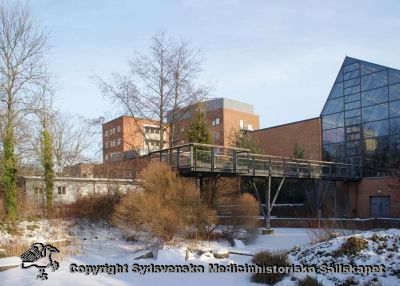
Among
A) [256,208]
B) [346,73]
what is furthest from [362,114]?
[256,208]

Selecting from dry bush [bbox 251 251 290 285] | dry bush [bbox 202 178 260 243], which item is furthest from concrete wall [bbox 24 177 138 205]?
dry bush [bbox 251 251 290 285]

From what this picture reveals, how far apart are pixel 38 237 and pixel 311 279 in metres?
13.0

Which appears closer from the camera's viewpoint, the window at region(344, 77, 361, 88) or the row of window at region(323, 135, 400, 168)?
the row of window at region(323, 135, 400, 168)

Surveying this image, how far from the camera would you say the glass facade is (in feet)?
105

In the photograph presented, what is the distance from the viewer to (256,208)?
60.0 feet

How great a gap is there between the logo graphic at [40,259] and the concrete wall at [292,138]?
82.0ft

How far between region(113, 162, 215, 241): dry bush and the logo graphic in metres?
2.66

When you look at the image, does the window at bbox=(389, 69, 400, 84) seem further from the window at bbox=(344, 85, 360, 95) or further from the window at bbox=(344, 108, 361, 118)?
the window at bbox=(344, 108, 361, 118)

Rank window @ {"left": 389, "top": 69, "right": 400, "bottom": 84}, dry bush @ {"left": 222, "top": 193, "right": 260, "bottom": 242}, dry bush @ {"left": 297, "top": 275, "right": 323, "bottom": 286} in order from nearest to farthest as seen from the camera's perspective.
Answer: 1. dry bush @ {"left": 297, "top": 275, "right": 323, "bottom": 286}
2. dry bush @ {"left": 222, "top": 193, "right": 260, "bottom": 242}
3. window @ {"left": 389, "top": 69, "right": 400, "bottom": 84}

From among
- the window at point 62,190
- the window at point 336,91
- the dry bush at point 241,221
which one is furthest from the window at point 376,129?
the window at point 62,190

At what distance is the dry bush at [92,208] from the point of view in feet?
72.8

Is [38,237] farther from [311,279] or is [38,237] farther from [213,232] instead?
[311,279]

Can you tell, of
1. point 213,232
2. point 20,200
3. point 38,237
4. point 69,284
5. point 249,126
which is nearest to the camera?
point 69,284

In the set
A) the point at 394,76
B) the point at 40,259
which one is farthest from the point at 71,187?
the point at 394,76
